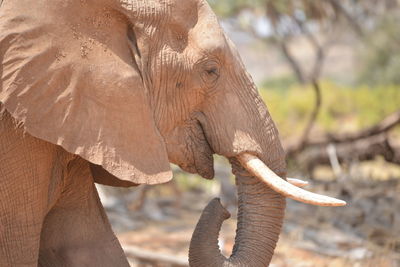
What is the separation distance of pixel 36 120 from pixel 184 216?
440 centimetres

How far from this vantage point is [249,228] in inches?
101

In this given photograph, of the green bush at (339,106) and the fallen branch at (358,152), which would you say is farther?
the green bush at (339,106)

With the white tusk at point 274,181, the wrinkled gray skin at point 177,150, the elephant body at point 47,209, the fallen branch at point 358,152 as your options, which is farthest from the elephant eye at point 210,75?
the fallen branch at point 358,152

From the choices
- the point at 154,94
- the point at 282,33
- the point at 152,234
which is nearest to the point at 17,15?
the point at 154,94

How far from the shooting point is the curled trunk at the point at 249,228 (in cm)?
254

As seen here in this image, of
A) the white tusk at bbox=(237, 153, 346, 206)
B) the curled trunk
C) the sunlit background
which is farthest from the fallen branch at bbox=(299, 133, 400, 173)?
the white tusk at bbox=(237, 153, 346, 206)

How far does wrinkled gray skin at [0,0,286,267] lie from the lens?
7.54 ft

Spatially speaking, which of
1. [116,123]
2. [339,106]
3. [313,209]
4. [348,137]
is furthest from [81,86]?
[339,106]

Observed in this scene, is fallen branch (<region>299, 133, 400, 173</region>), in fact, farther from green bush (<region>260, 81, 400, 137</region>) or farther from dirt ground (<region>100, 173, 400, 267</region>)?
green bush (<region>260, 81, 400, 137</region>)

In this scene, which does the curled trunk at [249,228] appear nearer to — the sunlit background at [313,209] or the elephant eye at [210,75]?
the elephant eye at [210,75]

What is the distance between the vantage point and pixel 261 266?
8.38 feet

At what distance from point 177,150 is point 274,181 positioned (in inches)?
13.2

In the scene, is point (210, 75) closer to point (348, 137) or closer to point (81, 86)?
point (81, 86)

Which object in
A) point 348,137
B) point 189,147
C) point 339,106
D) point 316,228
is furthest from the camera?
point 339,106
